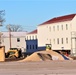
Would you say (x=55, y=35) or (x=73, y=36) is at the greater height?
(x=55, y=35)

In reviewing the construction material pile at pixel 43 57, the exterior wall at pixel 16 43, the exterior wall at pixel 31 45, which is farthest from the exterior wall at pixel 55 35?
the construction material pile at pixel 43 57

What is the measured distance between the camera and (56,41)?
9806cm

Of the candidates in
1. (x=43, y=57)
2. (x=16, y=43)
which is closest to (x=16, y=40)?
(x=16, y=43)

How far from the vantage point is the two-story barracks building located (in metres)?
91.5

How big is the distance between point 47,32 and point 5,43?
30.2 m

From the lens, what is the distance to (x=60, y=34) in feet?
317

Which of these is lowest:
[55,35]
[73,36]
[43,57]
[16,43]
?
[43,57]

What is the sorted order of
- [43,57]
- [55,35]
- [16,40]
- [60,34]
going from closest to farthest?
[43,57], [60,34], [55,35], [16,40]

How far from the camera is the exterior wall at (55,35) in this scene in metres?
93.2

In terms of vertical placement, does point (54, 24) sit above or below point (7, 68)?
above

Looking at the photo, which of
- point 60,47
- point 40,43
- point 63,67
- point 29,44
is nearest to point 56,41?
point 60,47

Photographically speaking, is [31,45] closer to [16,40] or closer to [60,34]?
[16,40]

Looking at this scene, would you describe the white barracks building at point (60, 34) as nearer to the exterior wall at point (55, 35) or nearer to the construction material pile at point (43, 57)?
the exterior wall at point (55, 35)

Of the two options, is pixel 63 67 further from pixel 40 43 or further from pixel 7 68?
pixel 40 43
